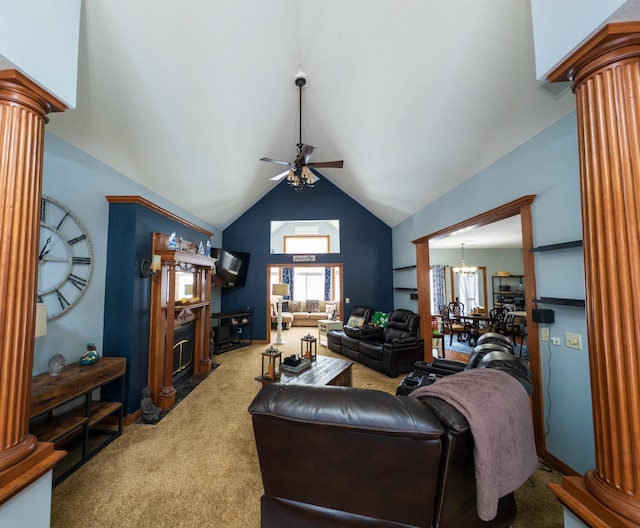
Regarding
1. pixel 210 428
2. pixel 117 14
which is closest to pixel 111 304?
pixel 210 428

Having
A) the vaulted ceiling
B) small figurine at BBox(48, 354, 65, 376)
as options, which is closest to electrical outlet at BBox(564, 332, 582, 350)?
the vaulted ceiling

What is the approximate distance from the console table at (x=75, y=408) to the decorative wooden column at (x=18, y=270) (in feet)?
2.68

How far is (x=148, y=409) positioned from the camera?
9.18 ft

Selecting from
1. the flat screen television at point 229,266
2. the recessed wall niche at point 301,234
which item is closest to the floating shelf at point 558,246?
the flat screen television at point 229,266

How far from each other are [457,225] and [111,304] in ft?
14.3

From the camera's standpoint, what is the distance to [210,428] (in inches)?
105

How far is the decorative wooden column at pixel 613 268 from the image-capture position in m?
0.86

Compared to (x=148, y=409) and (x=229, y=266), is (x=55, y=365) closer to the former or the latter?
(x=148, y=409)

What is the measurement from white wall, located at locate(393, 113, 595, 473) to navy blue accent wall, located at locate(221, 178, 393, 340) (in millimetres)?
3845

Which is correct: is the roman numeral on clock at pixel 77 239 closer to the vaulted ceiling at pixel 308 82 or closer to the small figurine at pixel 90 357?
the vaulted ceiling at pixel 308 82

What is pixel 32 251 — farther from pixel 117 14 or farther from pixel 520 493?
pixel 520 493

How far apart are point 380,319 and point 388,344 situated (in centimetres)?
120

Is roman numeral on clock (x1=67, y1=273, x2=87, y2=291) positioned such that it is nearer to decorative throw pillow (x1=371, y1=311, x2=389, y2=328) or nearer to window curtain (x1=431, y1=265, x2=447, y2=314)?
decorative throw pillow (x1=371, y1=311, x2=389, y2=328)

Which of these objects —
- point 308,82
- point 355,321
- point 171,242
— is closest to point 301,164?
point 308,82
